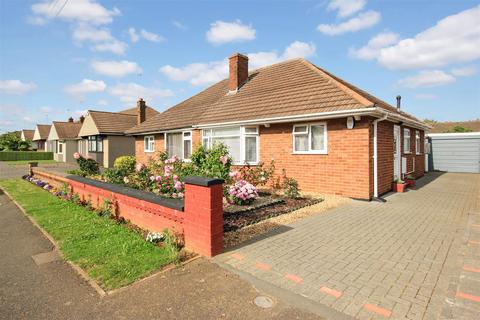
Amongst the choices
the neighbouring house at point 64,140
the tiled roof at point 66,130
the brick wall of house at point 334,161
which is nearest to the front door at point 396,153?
the brick wall of house at point 334,161

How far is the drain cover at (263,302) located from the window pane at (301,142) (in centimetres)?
728

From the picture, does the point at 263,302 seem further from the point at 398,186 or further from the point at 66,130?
the point at 66,130

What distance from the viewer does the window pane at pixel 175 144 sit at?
1549 cm

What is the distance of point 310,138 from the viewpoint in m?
9.67

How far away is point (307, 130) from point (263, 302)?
7448 mm

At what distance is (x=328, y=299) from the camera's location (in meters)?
3.04

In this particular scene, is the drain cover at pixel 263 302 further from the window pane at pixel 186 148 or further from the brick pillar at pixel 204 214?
the window pane at pixel 186 148

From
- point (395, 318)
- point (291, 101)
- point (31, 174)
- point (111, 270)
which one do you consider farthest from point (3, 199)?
point (395, 318)

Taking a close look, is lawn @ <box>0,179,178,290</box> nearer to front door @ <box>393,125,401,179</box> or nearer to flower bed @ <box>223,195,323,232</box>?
flower bed @ <box>223,195,323,232</box>

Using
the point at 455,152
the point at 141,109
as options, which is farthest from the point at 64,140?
the point at 455,152

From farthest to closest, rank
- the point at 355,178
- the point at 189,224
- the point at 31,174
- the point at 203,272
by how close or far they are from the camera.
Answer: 1. the point at 31,174
2. the point at 355,178
3. the point at 189,224
4. the point at 203,272

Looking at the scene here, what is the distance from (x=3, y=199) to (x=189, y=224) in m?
9.31

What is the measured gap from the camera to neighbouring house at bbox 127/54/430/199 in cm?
859

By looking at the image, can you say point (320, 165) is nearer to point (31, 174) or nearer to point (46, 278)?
point (46, 278)
